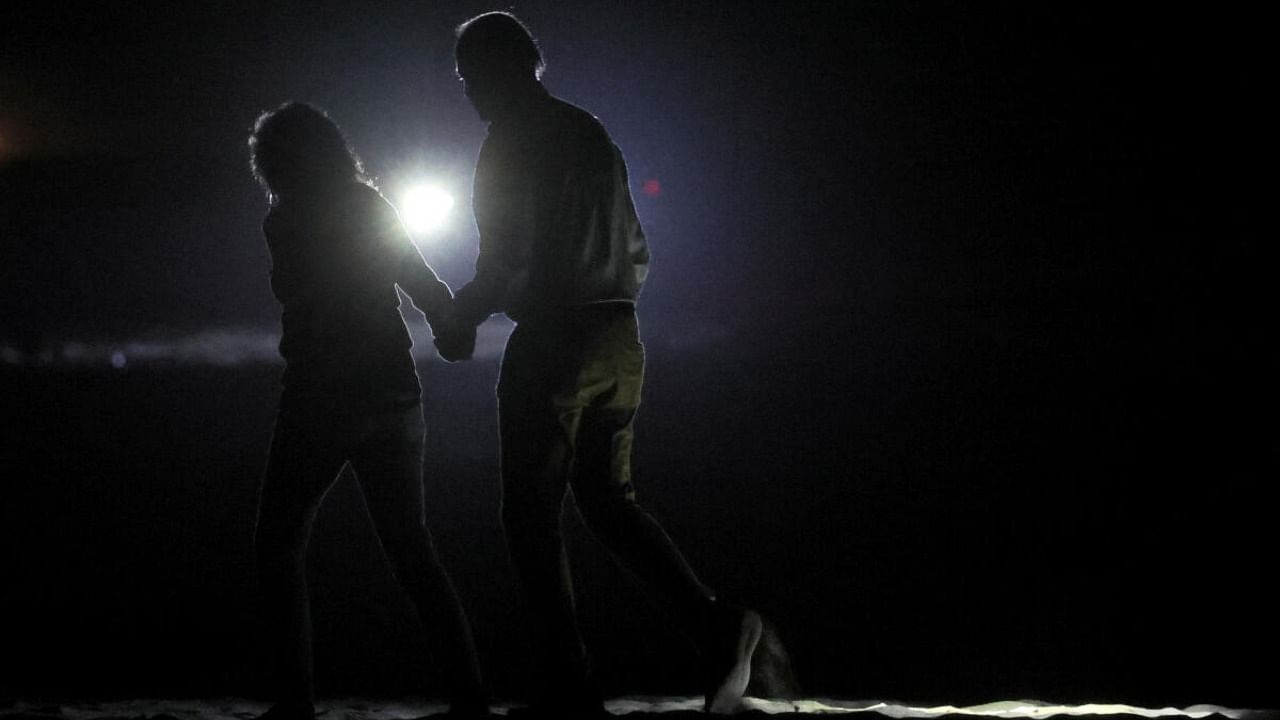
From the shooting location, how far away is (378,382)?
257 centimetres

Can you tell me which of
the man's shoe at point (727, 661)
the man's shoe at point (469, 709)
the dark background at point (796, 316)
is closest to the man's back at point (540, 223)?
the man's shoe at point (727, 661)

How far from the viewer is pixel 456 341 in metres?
2.66

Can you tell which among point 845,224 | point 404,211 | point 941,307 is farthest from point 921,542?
point 404,211

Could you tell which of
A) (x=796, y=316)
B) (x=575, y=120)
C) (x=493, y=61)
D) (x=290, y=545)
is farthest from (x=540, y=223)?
(x=796, y=316)

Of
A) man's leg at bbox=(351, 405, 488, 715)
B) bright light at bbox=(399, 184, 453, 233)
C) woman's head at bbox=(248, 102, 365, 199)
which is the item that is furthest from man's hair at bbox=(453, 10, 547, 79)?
bright light at bbox=(399, 184, 453, 233)

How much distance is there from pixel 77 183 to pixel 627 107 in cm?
339

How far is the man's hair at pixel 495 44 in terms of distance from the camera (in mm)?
2613

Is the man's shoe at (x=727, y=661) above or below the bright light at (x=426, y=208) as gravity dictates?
below

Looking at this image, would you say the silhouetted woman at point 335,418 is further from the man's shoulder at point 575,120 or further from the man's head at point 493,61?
the man's shoulder at point 575,120

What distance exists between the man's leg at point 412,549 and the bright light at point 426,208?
2.67 m

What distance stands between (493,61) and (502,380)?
0.86 m

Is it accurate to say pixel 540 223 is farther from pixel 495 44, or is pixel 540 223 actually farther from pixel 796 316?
pixel 796 316

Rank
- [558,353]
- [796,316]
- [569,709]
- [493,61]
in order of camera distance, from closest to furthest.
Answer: [569,709] → [558,353] → [493,61] → [796,316]

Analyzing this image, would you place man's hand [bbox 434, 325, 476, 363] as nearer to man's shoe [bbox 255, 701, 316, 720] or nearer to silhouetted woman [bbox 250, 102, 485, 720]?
silhouetted woman [bbox 250, 102, 485, 720]
